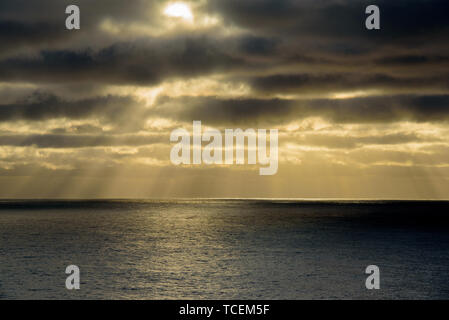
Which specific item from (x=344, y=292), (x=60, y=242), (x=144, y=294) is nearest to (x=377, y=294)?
(x=344, y=292)

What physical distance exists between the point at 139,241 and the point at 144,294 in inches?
1800

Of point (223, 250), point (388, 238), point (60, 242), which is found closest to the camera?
point (223, 250)

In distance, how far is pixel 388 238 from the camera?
290 feet

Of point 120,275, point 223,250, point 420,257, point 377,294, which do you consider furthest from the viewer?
point 223,250

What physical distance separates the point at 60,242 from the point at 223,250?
30.2 metres

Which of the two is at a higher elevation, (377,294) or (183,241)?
(183,241)
